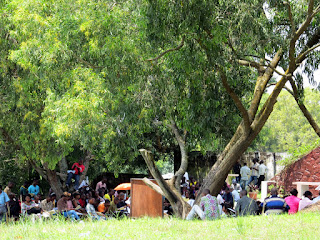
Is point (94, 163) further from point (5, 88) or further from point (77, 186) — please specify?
point (5, 88)

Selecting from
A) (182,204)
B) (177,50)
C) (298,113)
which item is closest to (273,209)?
(182,204)

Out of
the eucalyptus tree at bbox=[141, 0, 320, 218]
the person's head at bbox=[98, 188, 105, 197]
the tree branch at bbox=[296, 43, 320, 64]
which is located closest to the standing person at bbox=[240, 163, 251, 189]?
the person's head at bbox=[98, 188, 105, 197]

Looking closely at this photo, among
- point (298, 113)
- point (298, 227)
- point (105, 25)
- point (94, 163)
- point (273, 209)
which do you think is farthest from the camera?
point (298, 113)

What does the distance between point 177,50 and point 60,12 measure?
447cm

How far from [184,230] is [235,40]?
6.03 m

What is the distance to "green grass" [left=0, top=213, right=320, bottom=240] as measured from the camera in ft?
27.6

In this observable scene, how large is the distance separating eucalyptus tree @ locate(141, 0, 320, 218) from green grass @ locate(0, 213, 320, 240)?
3519 millimetres

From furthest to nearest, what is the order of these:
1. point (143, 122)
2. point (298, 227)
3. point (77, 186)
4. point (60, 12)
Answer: point (77, 186), point (143, 122), point (60, 12), point (298, 227)

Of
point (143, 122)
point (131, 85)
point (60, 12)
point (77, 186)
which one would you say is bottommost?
point (77, 186)

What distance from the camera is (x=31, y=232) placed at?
9.28 meters

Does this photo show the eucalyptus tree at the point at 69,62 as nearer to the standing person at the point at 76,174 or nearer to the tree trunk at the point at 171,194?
the tree trunk at the point at 171,194

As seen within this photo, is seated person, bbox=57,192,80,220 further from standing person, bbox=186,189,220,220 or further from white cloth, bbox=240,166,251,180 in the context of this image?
white cloth, bbox=240,166,251,180

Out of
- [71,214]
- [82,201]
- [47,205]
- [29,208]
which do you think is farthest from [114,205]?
[29,208]

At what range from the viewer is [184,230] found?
9.23 metres
